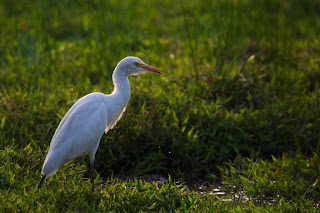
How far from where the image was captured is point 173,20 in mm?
6660

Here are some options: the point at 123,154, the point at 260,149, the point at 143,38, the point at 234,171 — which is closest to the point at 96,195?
the point at 123,154

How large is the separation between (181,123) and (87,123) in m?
1.12

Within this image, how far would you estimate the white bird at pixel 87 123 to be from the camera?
331 cm

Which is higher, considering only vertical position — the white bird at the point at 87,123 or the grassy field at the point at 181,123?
the white bird at the point at 87,123

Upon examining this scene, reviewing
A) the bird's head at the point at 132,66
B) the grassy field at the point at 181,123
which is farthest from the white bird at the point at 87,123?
the grassy field at the point at 181,123

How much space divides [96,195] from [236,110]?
183cm

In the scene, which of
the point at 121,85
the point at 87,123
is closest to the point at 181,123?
the point at 121,85

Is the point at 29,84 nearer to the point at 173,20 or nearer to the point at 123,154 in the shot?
the point at 123,154

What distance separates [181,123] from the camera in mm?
4355

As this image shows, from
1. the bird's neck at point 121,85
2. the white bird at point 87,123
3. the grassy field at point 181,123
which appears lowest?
the grassy field at point 181,123

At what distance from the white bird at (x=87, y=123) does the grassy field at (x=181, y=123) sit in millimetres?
207

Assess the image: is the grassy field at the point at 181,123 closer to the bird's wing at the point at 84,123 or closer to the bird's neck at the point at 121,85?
the bird's wing at the point at 84,123

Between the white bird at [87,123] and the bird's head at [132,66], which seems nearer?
the white bird at [87,123]

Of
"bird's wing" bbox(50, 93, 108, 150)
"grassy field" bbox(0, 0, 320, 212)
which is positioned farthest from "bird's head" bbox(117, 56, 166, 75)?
"grassy field" bbox(0, 0, 320, 212)
